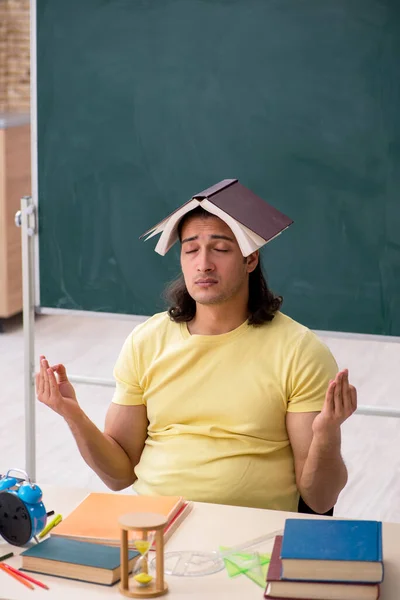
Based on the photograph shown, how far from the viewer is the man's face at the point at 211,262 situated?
2.06 m

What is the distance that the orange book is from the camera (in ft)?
5.43

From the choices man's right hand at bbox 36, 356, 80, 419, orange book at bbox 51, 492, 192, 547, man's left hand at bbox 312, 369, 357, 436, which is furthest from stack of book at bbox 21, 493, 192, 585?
man's left hand at bbox 312, 369, 357, 436

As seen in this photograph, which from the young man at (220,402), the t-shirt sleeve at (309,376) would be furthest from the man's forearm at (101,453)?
the t-shirt sleeve at (309,376)

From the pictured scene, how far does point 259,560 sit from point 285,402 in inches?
18.9

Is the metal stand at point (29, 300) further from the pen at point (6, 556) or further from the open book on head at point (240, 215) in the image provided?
the pen at point (6, 556)

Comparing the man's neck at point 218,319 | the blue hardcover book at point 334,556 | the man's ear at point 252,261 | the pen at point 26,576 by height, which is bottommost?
the pen at point 26,576

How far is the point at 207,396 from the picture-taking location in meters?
2.08

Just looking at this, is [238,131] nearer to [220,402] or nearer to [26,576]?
[220,402]

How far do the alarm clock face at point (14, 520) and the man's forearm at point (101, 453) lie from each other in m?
0.31

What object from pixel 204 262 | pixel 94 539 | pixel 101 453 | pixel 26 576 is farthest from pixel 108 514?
pixel 204 262

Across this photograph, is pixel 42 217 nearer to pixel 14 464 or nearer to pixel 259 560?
pixel 14 464

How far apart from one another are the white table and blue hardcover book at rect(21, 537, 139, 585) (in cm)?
1

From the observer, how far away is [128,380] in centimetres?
216

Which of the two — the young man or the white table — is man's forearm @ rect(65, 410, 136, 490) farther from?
the white table
